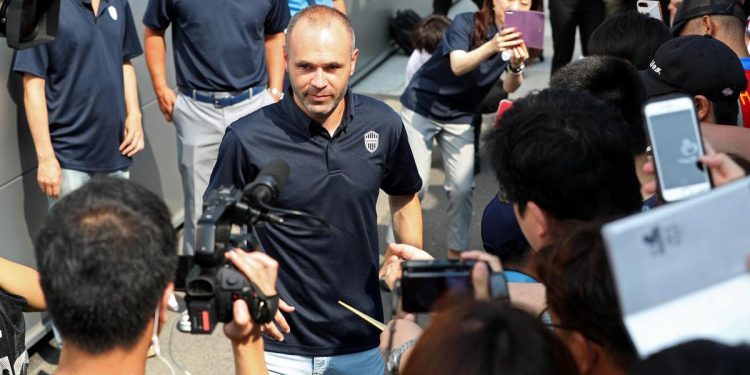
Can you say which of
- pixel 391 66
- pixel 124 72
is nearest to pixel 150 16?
pixel 124 72

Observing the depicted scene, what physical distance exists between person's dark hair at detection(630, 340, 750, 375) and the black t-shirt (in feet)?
6.37

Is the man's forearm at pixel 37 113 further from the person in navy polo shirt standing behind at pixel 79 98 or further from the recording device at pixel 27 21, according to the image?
the recording device at pixel 27 21

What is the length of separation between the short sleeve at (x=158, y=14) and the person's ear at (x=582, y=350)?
14.1ft

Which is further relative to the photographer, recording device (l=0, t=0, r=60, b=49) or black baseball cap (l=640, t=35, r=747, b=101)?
black baseball cap (l=640, t=35, r=747, b=101)

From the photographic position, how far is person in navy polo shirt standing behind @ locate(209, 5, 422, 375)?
3707 millimetres

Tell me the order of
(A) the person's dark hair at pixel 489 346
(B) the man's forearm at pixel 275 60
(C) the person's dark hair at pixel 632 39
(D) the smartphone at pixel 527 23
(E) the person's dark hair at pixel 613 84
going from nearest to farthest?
(A) the person's dark hair at pixel 489 346, (E) the person's dark hair at pixel 613 84, (C) the person's dark hair at pixel 632 39, (D) the smartphone at pixel 527 23, (B) the man's forearm at pixel 275 60

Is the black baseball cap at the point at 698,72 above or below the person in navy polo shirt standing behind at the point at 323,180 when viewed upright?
above

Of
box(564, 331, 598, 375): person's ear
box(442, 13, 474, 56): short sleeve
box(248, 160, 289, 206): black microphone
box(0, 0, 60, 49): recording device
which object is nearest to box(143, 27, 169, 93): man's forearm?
box(442, 13, 474, 56): short sleeve

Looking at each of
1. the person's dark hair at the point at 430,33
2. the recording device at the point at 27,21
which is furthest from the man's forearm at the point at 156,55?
the person's dark hair at the point at 430,33

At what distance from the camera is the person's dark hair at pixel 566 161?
107 inches

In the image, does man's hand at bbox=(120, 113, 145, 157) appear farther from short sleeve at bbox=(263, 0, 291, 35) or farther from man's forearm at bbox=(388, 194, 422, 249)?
man's forearm at bbox=(388, 194, 422, 249)

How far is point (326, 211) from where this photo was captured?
372cm

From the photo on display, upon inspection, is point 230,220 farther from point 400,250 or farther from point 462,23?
point 462,23

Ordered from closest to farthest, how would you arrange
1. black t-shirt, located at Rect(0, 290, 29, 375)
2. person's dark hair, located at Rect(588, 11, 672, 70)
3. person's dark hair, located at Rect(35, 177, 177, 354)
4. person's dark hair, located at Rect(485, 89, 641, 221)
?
person's dark hair, located at Rect(35, 177, 177, 354) → person's dark hair, located at Rect(485, 89, 641, 221) → black t-shirt, located at Rect(0, 290, 29, 375) → person's dark hair, located at Rect(588, 11, 672, 70)
